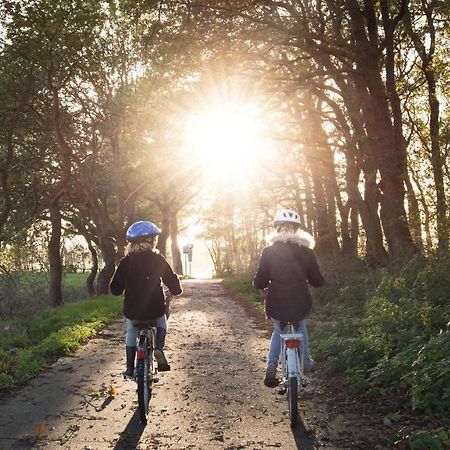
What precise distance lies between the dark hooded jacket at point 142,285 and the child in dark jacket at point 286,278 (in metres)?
1.23

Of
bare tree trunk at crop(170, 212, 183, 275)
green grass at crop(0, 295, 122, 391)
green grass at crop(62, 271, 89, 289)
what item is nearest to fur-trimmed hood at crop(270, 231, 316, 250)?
green grass at crop(0, 295, 122, 391)

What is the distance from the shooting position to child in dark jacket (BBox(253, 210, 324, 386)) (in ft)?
20.5

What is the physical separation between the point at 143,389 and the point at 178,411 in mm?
767

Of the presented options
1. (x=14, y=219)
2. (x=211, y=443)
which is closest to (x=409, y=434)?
(x=211, y=443)

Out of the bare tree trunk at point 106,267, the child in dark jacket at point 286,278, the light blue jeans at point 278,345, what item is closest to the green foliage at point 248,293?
the bare tree trunk at point 106,267

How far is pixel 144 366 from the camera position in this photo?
6070 millimetres

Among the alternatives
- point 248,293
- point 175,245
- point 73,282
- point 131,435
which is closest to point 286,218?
point 131,435

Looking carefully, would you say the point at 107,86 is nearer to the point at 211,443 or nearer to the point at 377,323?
the point at 377,323

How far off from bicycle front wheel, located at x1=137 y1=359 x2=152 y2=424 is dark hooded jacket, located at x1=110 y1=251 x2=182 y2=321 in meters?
0.67

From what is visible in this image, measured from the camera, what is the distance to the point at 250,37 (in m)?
13.9

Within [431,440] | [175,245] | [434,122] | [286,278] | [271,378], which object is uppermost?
[434,122]

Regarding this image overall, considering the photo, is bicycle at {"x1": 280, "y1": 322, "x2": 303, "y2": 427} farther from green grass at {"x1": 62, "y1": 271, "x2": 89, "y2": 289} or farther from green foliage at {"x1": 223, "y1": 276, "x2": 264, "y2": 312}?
green grass at {"x1": 62, "y1": 271, "x2": 89, "y2": 289}

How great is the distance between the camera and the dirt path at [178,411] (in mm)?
5438

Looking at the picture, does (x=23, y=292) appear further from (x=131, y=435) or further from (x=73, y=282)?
(x=131, y=435)
